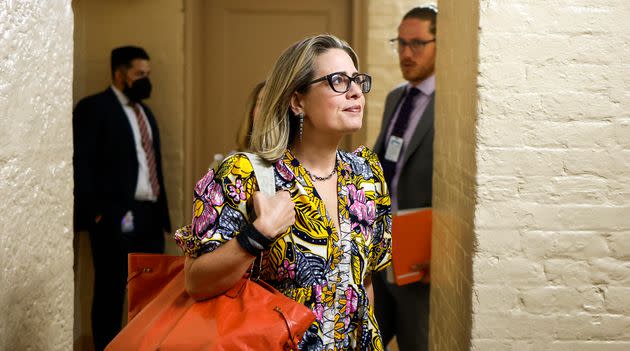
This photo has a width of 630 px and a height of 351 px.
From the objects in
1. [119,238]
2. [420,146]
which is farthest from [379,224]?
[119,238]

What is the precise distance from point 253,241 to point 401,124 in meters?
2.21

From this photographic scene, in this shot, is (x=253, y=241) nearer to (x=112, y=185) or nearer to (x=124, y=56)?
(x=112, y=185)

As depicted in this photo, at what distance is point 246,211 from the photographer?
6.78 ft

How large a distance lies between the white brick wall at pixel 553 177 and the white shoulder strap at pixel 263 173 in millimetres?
758

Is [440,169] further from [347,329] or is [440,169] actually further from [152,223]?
[152,223]

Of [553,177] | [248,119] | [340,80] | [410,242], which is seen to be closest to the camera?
[340,80]

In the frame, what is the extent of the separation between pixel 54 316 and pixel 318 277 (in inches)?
33.0

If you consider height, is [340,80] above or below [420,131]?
above

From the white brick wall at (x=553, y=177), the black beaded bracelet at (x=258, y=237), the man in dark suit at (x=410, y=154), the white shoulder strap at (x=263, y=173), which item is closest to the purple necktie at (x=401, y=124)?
the man in dark suit at (x=410, y=154)

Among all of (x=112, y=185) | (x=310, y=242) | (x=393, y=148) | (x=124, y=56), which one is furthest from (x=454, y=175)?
(x=124, y=56)

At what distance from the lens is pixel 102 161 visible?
16.3 feet

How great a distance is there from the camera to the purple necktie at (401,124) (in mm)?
4016

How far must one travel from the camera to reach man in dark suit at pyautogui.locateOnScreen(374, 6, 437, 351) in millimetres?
3817

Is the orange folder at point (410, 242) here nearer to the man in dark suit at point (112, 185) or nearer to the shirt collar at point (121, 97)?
the man in dark suit at point (112, 185)
